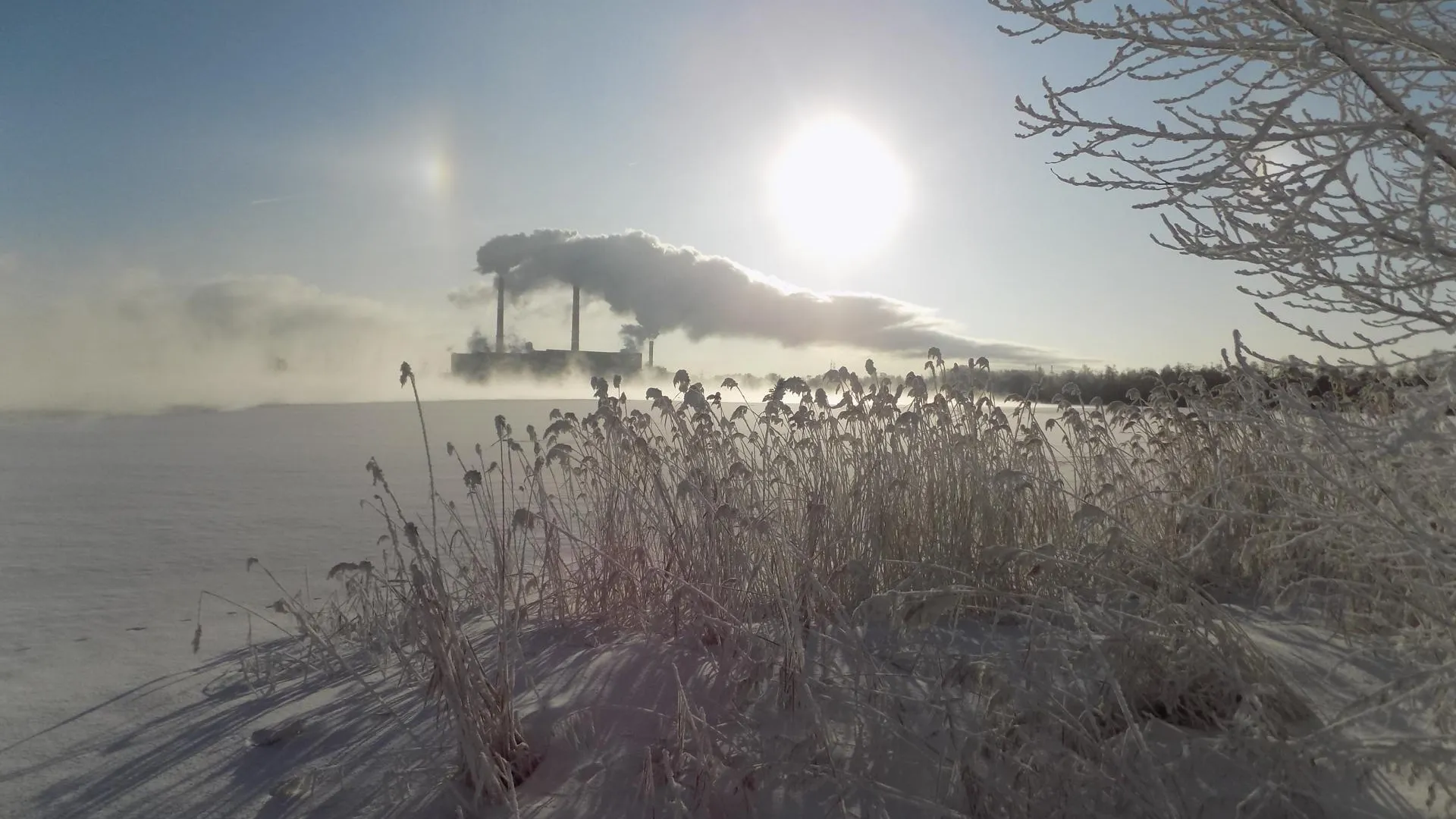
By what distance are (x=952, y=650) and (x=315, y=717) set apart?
6.51ft

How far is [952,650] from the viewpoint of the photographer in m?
2.58

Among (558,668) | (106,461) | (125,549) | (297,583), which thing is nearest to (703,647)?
(558,668)

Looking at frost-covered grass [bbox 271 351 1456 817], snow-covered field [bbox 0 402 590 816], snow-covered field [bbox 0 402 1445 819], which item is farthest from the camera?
snow-covered field [bbox 0 402 590 816]

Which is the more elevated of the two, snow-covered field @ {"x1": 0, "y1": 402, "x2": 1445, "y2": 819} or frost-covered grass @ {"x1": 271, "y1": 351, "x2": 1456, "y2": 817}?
frost-covered grass @ {"x1": 271, "y1": 351, "x2": 1456, "y2": 817}

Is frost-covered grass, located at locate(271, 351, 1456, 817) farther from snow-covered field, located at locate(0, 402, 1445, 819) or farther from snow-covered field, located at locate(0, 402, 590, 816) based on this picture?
snow-covered field, located at locate(0, 402, 590, 816)

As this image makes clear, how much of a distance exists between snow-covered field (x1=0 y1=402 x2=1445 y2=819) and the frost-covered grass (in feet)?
0.05

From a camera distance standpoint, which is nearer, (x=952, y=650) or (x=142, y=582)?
(x=952, y=650)

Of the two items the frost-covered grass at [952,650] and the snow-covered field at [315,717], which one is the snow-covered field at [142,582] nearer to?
the snow-covered field at [315,717]

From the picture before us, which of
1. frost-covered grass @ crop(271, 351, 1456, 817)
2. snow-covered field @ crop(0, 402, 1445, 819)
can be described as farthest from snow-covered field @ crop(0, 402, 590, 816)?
frost-covered grass @ crop(271, 351, 1456, 817)

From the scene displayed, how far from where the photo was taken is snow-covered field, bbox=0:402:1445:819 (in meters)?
1.84

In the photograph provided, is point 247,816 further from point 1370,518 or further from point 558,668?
point 1370,518

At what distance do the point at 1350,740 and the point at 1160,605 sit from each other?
1.48 ft

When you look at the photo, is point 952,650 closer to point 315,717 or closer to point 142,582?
point 315,717

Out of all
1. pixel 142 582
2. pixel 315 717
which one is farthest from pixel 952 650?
pixel 142 582
